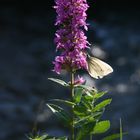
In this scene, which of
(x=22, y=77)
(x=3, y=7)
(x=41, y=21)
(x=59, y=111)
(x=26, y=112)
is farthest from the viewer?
(x=3, y=7)

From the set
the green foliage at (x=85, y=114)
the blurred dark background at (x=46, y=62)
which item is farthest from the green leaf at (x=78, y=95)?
the blurred dark background at (x=46, y=62)

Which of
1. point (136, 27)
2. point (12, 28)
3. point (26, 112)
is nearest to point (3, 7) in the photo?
point (12, 28)

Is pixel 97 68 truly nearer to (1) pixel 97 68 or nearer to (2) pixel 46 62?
(1) pixel 97 68

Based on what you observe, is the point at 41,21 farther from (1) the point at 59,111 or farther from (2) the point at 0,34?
(1) the point at 59,111

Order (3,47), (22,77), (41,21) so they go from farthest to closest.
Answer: (41,21), (3,47), (22,77)

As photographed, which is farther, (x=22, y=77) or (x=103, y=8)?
(x=103, y=8)

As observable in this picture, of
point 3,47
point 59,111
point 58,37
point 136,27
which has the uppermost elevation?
point 136,27

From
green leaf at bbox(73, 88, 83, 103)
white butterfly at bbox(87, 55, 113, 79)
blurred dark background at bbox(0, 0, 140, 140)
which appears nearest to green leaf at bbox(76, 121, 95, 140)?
green leaf at bbox(73, 88, 83, 103)

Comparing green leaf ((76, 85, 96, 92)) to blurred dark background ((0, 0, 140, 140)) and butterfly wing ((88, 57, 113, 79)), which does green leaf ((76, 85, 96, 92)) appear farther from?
blurred dark background ((0, 0, 140, 140))

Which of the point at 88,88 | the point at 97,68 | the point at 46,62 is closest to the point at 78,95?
the point at 88,88
